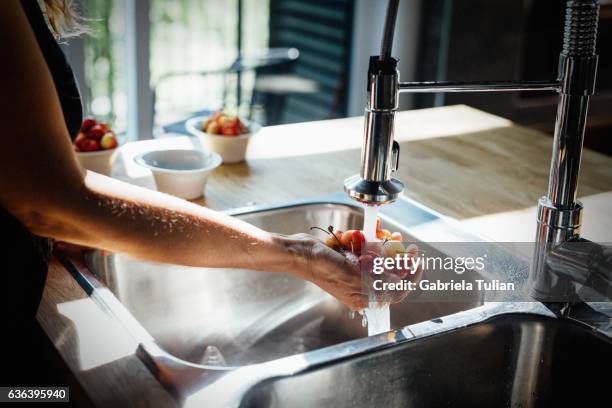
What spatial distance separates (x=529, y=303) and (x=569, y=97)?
297mm

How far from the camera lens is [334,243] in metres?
1.04

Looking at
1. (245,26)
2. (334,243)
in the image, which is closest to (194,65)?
(245,26)

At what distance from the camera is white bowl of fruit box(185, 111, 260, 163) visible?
1.71m

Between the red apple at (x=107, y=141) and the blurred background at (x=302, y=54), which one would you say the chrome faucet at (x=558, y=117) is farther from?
the blurred background at (x=302, y=54)

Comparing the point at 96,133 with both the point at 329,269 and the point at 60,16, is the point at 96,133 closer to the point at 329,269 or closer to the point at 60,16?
the point at 60,16

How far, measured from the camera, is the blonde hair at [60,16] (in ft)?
3.25

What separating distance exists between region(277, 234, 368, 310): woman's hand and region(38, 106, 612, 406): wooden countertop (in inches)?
9.6

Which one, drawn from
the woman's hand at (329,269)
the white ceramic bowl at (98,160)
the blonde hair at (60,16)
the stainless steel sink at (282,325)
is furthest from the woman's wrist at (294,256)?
the white ceramic bowl at (98,160)

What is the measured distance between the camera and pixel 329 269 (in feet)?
3.28

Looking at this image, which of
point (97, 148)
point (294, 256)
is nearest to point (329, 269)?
point (294, 256)

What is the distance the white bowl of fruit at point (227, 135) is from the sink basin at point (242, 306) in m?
0.35

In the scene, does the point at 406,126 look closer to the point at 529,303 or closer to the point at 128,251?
the point at 529,303

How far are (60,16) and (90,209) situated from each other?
1.01 ft

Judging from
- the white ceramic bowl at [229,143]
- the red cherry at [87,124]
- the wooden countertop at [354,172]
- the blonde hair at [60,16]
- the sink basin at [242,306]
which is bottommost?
the sink basin at [242,306]
